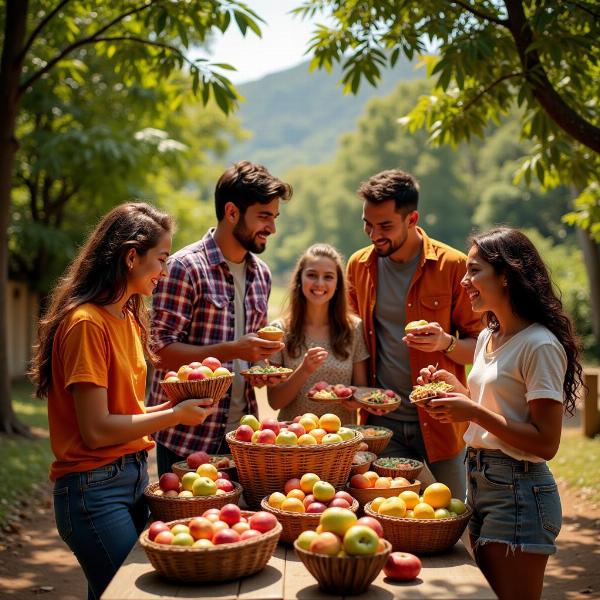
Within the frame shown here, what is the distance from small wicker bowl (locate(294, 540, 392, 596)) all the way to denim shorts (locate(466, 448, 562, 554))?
93cm

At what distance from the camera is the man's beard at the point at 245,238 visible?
509 centimetres

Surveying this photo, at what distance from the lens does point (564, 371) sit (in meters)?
3.81

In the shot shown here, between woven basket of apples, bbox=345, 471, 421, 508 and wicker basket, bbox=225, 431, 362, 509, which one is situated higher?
wicker basket, bbox=225, 431, 362, 509

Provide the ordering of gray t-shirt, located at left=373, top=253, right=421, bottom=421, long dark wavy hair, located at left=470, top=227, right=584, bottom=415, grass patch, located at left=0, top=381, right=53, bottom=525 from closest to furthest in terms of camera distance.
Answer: long dark wavy hair, located at left=470, top=227, right=584, bottom=415 < gray t-shirt, located at left=373, top=253, right=421, bottom=421 < grass patch, located at left=0, top=381, right=53, bottom=525

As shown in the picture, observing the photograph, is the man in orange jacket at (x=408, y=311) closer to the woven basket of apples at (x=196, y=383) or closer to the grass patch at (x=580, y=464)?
the woven basket of apples at (x=196, y=383)

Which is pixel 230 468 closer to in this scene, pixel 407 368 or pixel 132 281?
pixel 132 281

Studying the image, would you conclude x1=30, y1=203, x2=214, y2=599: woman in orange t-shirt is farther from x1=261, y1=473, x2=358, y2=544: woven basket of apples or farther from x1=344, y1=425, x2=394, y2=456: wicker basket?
x1=344, y1=425, x2=394, y2=456: wicker basket

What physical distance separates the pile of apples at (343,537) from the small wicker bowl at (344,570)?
30 mm

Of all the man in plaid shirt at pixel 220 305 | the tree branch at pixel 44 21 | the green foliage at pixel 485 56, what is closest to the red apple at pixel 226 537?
the man in plaid shirt at pixel 220 305

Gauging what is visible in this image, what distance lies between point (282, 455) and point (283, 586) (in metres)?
0.83

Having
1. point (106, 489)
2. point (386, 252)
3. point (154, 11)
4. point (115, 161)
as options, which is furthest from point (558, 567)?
point (115, 161)

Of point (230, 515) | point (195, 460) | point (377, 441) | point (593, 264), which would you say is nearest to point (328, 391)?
point (377, 441)

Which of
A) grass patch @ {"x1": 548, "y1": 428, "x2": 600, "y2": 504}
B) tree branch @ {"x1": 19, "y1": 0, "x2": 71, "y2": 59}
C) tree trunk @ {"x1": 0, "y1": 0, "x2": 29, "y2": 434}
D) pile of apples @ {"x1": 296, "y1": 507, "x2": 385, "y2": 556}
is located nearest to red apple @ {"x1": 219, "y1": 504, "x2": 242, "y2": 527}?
pile of apples @ {"x1": 296, "y1": 507, "x2": 385, "y2": 556}

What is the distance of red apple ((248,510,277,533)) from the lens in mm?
3336
